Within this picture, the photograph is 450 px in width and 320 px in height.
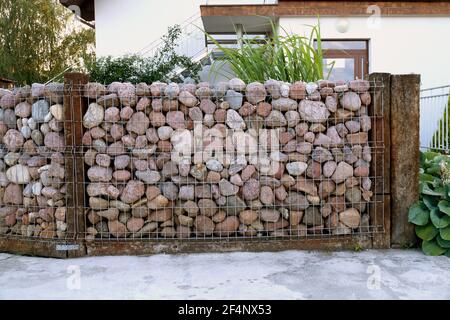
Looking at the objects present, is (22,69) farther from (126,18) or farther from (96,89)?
(96,89)

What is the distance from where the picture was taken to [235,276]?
3492mm

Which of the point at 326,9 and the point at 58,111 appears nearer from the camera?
the point at 58,111

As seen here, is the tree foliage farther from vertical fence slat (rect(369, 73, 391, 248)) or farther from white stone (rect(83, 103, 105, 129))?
vertical fence slat (rect(369, 73, 391, 248))

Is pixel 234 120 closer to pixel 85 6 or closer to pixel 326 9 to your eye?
pixel 326 9

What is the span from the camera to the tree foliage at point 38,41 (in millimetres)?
16750

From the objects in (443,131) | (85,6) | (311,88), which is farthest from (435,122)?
(85,6)

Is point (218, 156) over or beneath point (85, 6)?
beneath

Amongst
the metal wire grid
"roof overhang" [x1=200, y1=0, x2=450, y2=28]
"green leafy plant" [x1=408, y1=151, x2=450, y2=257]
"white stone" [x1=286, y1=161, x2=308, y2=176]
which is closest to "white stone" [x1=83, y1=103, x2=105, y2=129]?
the metal wire grid

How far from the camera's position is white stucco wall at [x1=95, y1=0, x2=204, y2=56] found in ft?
42.3

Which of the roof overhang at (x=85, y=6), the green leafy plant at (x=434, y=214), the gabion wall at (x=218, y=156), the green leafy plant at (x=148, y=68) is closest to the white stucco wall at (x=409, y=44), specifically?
the green leafy plant at (x=148, y=68)

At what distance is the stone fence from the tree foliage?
44.4ft

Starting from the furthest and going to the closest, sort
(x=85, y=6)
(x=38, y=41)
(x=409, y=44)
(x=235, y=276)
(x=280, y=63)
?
1. (x=38, y=41)
2. (x=85, y=6)
3. (x=409, y=44)
4. (x=280, y=63)
5. (x=235, y=276)

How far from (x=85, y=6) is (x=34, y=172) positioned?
1154 cm

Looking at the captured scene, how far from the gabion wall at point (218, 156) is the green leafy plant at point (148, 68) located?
6461 millimetres
